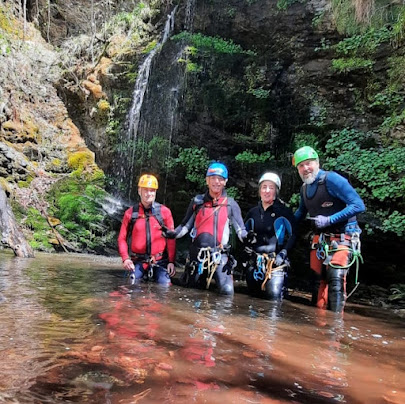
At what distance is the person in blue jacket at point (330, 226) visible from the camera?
445 cm

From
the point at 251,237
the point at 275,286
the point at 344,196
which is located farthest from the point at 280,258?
the point at 344,196

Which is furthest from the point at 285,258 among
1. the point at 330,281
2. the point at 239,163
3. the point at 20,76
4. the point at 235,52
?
the point at 20,76

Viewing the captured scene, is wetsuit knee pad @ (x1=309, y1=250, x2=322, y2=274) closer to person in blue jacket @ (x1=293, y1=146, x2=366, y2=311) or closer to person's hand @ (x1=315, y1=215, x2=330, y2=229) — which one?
person in blue jacket @ (x1=293, y1=146, x2=366, y2=311)

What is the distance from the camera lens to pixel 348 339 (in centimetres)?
310

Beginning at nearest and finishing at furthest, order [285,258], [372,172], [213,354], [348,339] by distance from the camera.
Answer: [213,354] < [348,339] < [285,258] < [372,172]

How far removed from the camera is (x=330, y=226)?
15.5 feet

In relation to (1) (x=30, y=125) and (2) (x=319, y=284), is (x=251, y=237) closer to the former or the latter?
(2) (x=319, y=284)

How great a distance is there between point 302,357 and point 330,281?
223 centimetres

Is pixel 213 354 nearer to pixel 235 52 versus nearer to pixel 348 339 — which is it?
pixel 348 339

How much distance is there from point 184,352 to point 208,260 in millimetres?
2933

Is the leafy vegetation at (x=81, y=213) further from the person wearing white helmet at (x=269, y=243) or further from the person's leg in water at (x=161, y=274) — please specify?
the person wearing white helmet at (x=269, y=243)

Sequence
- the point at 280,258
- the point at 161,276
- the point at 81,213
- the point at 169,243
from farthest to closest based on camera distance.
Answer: the point at 81,213
the point at 169,243
the point at 161,276
the point at 280,258

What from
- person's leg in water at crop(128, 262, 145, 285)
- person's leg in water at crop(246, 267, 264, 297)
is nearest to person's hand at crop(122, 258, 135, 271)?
person's leg in water at crop(128, 262, 145, 285)

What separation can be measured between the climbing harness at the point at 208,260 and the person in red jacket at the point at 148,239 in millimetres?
526
